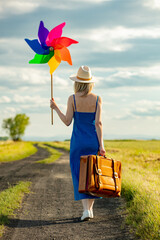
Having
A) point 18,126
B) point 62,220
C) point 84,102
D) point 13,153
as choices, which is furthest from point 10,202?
point 18,126

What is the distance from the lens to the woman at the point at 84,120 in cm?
567

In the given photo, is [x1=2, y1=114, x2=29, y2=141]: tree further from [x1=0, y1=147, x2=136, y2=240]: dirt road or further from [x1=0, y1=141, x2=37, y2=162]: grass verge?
[x1=0, y1=147, x2=136, y2=240]: dirt road

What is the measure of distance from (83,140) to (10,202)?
2.44 metres

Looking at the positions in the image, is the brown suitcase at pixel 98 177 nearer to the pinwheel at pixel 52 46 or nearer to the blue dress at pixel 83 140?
the blue dress at pixel 83 140

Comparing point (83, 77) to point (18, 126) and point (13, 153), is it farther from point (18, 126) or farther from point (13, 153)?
point (18, 126)

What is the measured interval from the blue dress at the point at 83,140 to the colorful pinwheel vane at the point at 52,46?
139cm

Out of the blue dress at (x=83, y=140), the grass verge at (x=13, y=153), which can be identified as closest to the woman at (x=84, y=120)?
the blue dress at (x=83, y=140)

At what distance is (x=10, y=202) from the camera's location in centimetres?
687

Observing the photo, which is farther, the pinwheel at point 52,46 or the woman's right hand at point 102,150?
the pinwheel at point 52,46

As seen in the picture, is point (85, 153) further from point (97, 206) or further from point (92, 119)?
point (97, 206)

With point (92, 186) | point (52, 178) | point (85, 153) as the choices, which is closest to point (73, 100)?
point (85, 153)

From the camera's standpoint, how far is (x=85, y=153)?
574 cm

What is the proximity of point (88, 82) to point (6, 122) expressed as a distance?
4159 inches

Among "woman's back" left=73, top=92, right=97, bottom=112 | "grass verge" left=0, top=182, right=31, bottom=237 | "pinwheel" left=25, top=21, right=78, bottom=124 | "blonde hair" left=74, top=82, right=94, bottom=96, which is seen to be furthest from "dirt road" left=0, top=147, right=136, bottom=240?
"pinwheel" left=25, top=21, right=78, bottom=124
